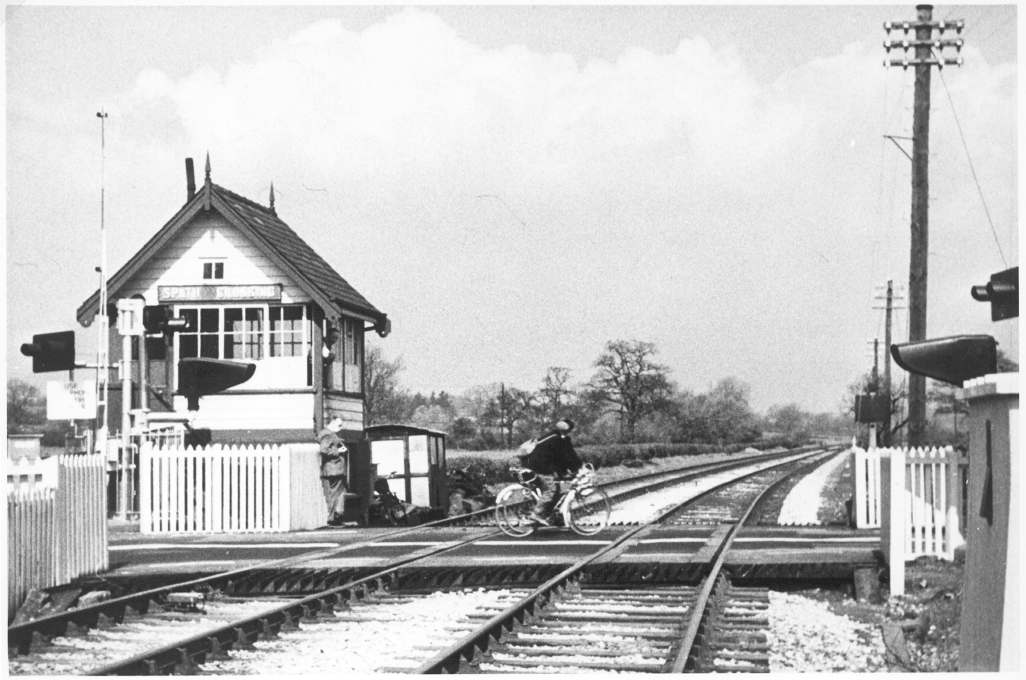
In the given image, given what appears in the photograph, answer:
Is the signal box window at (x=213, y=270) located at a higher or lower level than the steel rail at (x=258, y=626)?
higher

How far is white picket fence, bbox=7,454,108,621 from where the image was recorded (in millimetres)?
9594

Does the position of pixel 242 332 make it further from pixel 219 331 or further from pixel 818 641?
pixel 818 641

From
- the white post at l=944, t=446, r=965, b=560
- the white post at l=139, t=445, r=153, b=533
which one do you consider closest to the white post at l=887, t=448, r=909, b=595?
the white post at l=944, t=446, r=965, b=560

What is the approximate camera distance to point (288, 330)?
16078 mm

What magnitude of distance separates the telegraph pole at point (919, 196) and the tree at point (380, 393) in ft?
22.1

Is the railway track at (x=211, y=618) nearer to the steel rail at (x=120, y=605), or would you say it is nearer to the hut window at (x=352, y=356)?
→ the steel rail at (x=120, y=605)

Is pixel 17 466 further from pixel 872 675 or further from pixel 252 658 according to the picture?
pixel 872 675

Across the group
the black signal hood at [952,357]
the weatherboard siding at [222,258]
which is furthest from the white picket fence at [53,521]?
the black signal hood at [952,357]

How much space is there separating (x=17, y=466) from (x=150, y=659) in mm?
3303

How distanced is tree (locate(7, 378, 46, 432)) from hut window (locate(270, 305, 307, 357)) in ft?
16.5

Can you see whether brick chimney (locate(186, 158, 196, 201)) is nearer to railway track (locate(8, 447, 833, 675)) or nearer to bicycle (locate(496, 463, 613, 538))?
railway track (locate(8, 447, 833, 675))

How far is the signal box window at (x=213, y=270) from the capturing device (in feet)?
50.8

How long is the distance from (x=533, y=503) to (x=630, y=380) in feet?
7.12

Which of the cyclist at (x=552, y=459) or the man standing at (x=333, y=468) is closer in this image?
the cyclist at (x=552, y=459)
